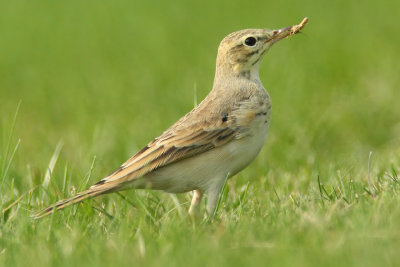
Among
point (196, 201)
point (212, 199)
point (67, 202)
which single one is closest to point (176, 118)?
point (196, 201)

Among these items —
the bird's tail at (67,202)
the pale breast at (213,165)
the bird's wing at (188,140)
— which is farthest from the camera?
the pale breast at (213,165)

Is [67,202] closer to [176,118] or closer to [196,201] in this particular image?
[196,201]

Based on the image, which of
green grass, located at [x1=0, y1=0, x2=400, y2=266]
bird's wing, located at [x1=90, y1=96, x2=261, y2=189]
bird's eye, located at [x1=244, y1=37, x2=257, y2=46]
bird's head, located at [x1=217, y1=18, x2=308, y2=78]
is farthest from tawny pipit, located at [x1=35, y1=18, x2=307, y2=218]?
bird's eye, located at [x1=244, y1=37, x2=257, y2=46]

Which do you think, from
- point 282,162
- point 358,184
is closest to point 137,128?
point 282,162

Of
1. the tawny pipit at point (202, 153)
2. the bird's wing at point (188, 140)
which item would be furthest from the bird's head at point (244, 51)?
the bird's wing at point (188, 140)

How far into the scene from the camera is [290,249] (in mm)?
4422

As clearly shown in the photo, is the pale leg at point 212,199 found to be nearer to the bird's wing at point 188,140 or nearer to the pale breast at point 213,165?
the pale breast at point 213,165

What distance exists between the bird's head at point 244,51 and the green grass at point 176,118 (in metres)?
0.98

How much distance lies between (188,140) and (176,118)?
434cm

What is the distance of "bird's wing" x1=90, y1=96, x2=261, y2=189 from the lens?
236 inches

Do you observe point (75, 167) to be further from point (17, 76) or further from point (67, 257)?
point (17, 76)

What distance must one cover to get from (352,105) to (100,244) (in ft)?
20.4

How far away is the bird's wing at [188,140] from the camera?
598 centimetres

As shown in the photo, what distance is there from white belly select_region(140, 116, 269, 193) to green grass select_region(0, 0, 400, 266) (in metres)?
0.22
